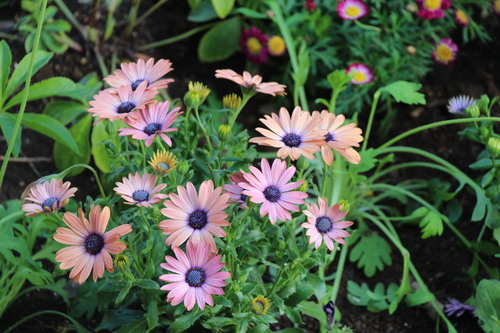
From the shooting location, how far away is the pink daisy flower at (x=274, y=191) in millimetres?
1018

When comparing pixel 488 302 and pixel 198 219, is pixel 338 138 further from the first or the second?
pixel 488 302

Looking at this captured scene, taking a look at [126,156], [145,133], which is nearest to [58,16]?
[126,156]

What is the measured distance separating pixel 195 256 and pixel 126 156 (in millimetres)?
359

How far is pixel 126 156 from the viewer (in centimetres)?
129

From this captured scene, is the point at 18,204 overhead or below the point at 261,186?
below

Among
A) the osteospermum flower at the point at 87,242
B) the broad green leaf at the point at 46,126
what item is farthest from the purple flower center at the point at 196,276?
the broad green leaf at the point at 46,126

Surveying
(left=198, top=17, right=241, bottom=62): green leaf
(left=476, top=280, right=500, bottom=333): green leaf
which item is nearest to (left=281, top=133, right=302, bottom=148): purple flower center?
(left=476, top=280, right=500, bottom=333): green leaf

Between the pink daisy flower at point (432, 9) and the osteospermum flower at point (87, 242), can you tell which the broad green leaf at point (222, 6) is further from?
the osteospermum flower at point (87, 242)

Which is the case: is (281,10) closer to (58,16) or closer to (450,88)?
(450,88)

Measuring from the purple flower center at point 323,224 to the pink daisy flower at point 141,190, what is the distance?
0.27 meters

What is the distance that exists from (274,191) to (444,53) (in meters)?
1.10

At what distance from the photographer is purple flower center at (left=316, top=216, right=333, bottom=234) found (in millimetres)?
1100

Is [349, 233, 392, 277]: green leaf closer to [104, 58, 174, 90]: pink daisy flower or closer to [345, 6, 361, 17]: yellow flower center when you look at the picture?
[345, 6, 361, 17]: yellow flower center

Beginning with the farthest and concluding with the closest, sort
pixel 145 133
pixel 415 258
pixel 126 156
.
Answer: pixel 415 258
pixel 126 156
pixel 145 133
